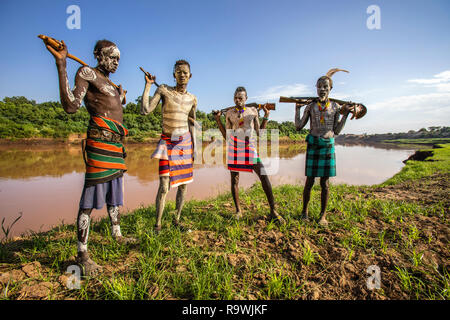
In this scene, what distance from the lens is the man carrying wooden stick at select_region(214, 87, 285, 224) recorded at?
3146 mm

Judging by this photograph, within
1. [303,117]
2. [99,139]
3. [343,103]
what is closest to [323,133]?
[303,117]

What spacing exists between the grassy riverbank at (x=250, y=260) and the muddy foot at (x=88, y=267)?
0.23ft

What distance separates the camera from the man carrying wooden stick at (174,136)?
2623mm

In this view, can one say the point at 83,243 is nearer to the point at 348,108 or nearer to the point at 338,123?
the point at 338,123

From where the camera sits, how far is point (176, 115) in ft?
8.90

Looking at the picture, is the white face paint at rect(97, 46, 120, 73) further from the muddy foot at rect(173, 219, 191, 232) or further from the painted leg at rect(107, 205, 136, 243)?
the muddy foot at rect(173, 219, 191, 232)

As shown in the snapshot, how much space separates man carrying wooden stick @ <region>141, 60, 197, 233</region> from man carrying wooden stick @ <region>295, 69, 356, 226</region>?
6.19 feet

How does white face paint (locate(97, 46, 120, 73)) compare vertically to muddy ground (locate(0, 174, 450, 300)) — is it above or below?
above

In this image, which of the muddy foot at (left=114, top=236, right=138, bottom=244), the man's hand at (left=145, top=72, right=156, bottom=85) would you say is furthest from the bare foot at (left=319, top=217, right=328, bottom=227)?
the man's hand at (left=145, top=72, right=156, bottom=85)

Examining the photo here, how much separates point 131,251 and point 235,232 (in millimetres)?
1358

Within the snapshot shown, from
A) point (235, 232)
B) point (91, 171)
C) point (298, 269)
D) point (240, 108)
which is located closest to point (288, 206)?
point (235, 232)

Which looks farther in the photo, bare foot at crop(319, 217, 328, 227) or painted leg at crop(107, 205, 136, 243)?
bare foot at crop(319, 217, 328, 227)

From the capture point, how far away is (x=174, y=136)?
2.71 metres
